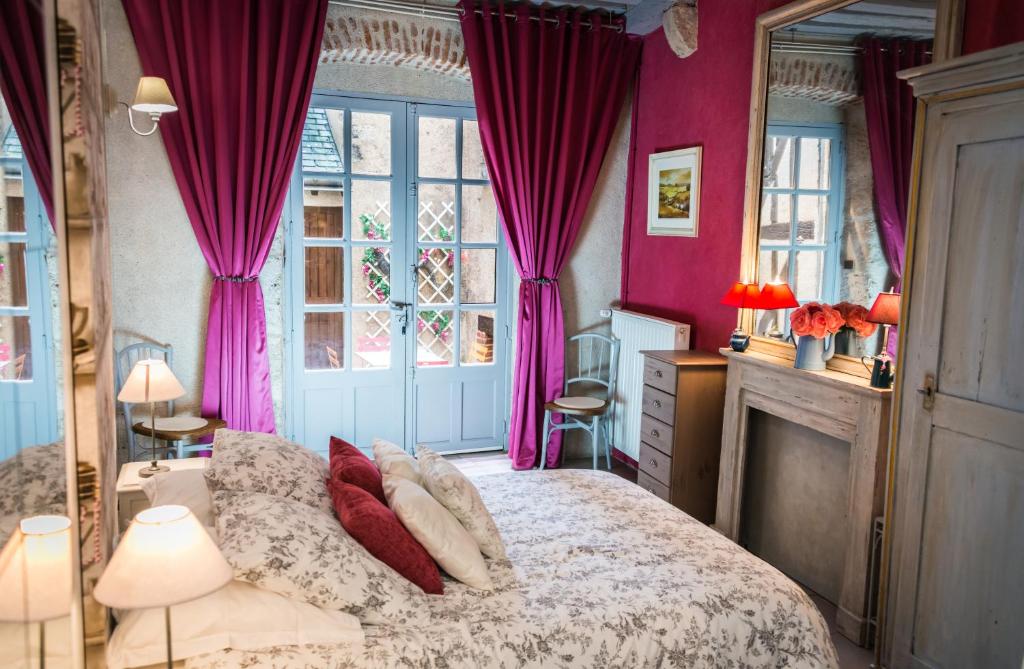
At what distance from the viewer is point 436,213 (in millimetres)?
5051

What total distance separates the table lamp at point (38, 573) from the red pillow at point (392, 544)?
110 centimetres

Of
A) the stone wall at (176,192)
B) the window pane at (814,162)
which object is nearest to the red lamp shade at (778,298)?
the window pane at (814,162)

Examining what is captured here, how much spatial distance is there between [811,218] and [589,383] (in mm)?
2245

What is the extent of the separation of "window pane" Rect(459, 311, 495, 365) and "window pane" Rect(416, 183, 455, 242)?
1.71 ft

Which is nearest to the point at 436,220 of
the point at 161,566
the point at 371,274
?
the point at 371,274

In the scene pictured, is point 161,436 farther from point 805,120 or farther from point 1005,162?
point 1005,162

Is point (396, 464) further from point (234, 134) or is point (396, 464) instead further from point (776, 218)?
point (234, 134)

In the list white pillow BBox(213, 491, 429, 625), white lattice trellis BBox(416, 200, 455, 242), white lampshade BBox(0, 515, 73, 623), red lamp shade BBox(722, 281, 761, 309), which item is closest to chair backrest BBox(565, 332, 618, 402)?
white lattice trellis BBox(416, 200, 455, 242)

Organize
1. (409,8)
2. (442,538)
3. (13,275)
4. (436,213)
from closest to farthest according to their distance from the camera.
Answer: (13,275) → (442,538) → (409,8) → (436,213)

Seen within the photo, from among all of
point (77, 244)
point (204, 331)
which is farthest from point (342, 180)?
point (77, 244)

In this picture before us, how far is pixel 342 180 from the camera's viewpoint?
4.79 m

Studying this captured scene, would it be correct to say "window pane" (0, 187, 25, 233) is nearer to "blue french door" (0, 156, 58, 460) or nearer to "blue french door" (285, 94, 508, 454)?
"blue french door" (0, 156, 58, 460)

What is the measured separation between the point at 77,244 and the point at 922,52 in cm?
277

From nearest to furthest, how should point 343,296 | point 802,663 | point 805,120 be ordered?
point 802,663, point 805,120, point 343,296
